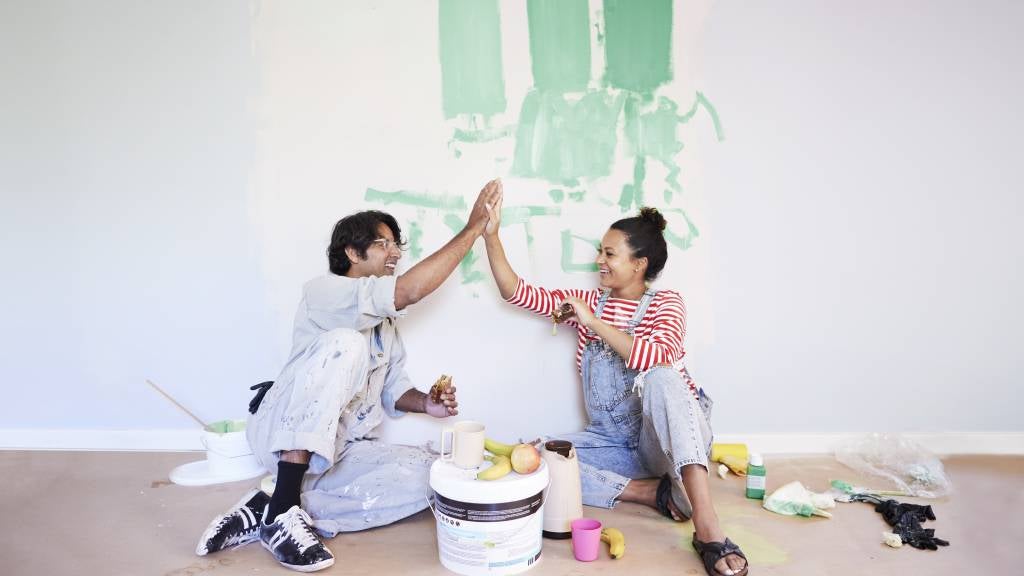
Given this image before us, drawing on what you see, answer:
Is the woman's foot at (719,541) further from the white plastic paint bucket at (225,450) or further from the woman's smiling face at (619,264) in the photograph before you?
the white plastic paint bucket at (225,450)

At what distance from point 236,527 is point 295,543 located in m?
0.20

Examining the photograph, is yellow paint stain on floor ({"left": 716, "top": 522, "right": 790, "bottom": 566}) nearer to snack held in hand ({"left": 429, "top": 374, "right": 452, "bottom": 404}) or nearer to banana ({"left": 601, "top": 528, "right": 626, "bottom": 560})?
banana ({"left": 601, "top": 528, "right": 626, "bottom": 560})

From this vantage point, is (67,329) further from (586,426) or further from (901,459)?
(901,459)

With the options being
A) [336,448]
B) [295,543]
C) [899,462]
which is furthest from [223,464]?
[899,462]

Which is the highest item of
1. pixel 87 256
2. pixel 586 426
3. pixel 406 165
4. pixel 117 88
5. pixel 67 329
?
pixel 117 88

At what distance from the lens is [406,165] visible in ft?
8.20

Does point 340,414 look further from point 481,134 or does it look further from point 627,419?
point 481,134

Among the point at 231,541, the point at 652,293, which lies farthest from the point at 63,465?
the point at 652,293

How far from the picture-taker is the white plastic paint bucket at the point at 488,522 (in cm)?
158

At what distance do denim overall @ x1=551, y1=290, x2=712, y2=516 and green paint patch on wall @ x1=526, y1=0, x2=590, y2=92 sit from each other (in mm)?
775

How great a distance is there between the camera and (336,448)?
1961mm

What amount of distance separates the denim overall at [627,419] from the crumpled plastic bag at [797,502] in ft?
0.91

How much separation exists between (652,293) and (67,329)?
2.11 m

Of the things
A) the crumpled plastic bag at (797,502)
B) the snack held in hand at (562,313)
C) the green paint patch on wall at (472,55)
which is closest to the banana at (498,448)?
the snack held in hand at (562,313)
